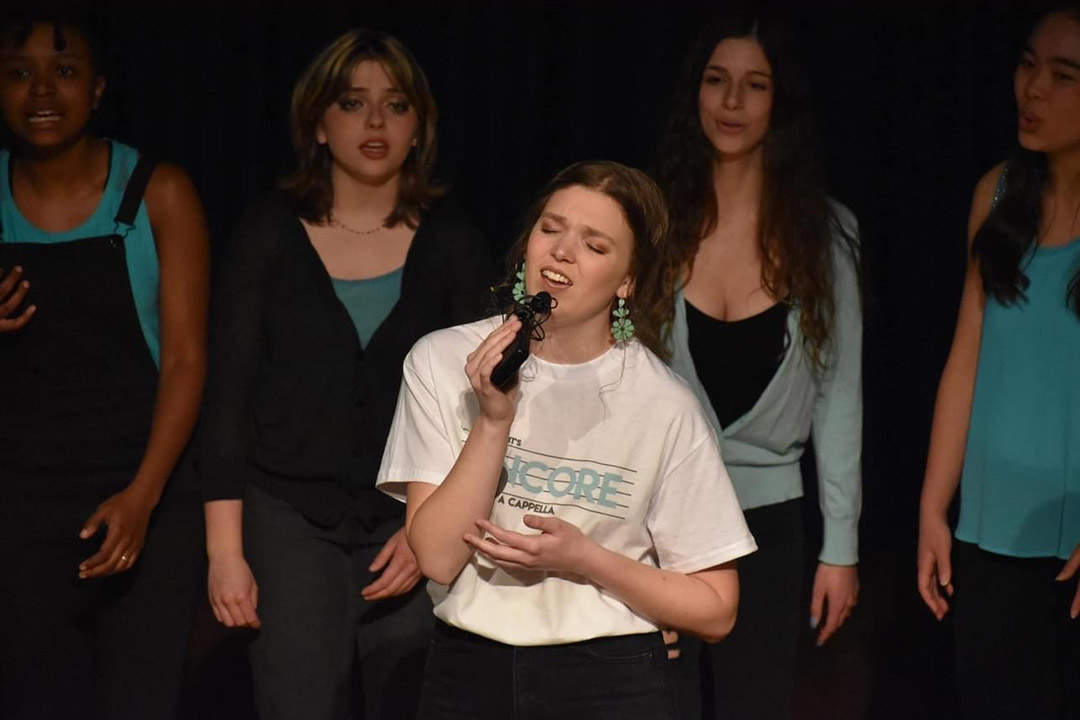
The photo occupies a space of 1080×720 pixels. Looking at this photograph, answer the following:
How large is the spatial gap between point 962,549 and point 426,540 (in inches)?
39.4

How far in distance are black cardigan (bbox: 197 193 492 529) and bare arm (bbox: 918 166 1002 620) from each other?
2.75 ft

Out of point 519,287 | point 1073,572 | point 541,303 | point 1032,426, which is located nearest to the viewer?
point 541,303

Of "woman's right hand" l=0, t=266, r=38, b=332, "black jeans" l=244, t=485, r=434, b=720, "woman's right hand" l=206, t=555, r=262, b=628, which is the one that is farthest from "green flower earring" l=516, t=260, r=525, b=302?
"woman's right hand" l=0, t=266, r=38, b=332

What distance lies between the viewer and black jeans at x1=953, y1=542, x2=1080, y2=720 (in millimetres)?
2498

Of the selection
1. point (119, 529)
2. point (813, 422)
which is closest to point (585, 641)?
point (813, 422)

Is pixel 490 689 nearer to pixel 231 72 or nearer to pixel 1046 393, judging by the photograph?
pixel 1046 393

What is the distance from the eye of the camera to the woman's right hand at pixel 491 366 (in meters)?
2.01

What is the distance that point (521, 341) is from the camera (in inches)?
79.4

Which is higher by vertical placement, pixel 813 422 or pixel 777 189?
pixel 777 189

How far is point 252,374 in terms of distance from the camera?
2734 mm

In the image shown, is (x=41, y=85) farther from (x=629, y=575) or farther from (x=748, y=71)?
(x=629, y=575)

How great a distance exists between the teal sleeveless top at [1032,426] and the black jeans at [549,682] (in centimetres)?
70

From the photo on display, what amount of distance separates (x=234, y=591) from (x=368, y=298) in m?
0.56

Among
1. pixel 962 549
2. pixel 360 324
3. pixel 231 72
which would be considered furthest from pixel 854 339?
pixel 231 72
